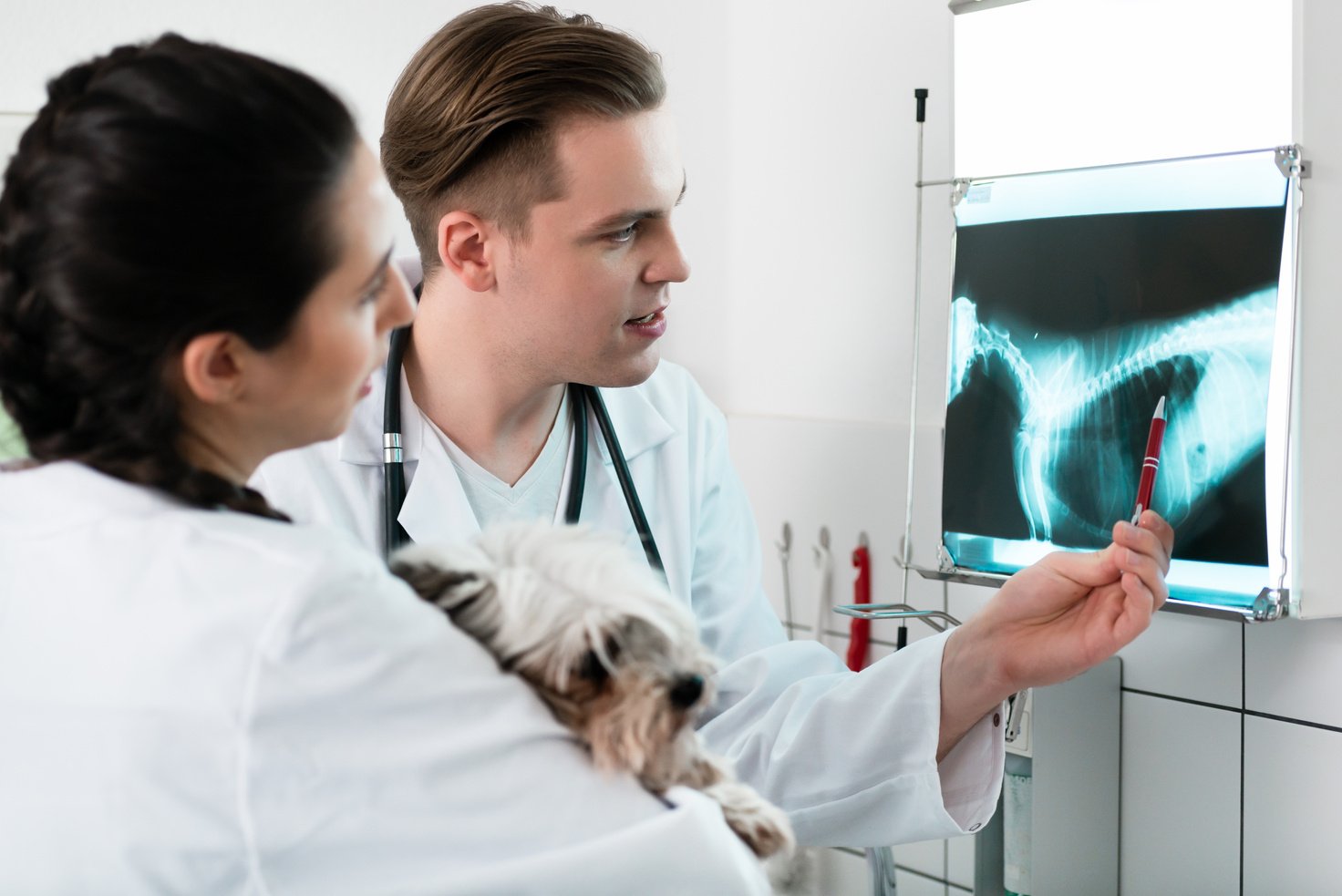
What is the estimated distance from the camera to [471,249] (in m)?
1.46

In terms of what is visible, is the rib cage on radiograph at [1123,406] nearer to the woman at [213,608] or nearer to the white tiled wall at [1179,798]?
the white tiled wall at [1179,798]

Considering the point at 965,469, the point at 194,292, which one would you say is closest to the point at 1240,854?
the point at 965,469

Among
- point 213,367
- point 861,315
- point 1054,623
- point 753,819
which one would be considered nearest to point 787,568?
point 861,315

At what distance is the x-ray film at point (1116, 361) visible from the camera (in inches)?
56.0

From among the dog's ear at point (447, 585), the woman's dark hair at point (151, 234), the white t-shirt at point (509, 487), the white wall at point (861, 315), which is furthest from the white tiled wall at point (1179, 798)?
the woman's dark hair at point (151, 234)

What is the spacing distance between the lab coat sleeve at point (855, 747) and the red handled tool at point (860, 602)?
0.76m

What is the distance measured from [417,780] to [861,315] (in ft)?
5.49

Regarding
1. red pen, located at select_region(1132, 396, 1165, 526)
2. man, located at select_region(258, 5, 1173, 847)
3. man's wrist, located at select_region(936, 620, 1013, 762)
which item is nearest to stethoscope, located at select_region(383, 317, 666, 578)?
man, located at select_region(258, 5, 1173, 847)

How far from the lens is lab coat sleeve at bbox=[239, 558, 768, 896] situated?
22.9 inches

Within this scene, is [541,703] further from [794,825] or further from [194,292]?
[794,825]

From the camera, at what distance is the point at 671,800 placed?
64cm

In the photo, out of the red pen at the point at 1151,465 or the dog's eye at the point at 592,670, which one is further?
the red pen at the point at 1151,465

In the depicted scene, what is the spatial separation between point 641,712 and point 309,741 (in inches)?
6.5

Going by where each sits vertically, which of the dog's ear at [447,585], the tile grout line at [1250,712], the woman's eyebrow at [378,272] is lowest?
the tile grout line at [1250,712]
